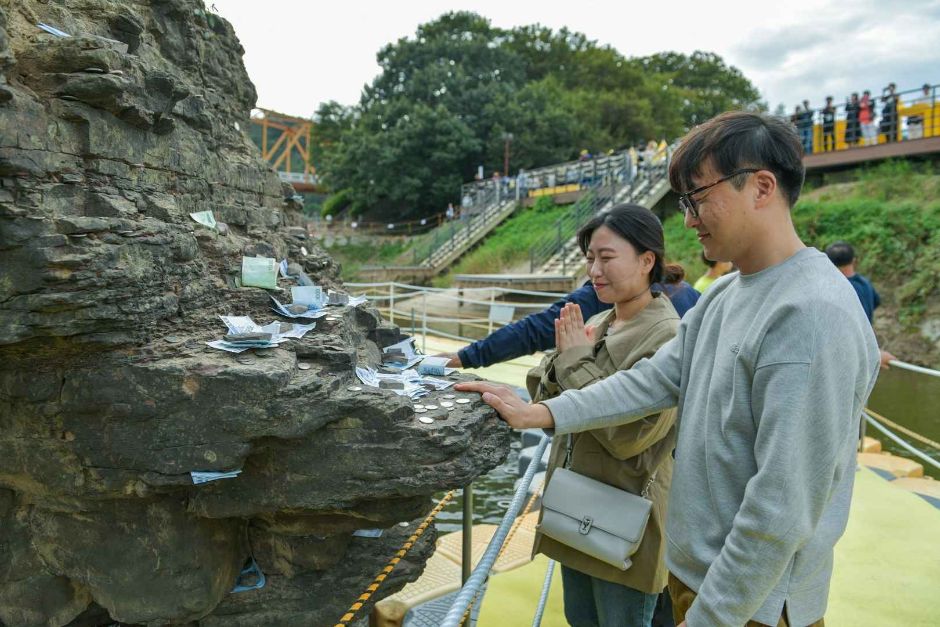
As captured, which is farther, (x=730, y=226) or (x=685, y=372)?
(x=685, y=372)

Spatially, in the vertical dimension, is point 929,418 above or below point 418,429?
below

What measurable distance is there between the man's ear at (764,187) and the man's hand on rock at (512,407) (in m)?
0.81

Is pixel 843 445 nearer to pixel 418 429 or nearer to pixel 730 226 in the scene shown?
pixel 730 226

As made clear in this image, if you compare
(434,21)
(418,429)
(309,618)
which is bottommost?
(309,618)

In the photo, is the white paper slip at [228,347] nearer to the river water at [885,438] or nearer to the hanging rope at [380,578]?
the hanging rope at [380,578]

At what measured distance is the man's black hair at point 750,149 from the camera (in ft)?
4.39

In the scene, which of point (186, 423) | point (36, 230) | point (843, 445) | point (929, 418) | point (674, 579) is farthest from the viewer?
point (929, 418)

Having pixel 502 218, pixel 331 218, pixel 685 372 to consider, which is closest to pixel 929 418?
pixel 685 372

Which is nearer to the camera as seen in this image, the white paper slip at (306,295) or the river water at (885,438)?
the white paper slip at (306,295)

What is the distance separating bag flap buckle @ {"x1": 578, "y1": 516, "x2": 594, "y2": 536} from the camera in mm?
1929

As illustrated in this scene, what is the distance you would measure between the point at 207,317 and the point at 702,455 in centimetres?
180

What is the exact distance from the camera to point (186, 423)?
1.99m

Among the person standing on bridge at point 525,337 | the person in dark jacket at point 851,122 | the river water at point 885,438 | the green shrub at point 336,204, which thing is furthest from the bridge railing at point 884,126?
the green shrub at point 336,204

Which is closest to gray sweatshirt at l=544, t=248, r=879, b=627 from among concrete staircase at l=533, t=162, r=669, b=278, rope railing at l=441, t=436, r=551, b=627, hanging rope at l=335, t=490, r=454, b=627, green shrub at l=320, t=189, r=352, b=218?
rope railing at l=441, t=436, r=551, b=627
